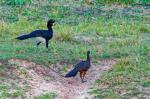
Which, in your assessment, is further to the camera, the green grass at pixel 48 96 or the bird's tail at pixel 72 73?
the bird's tail at pixel 72 73

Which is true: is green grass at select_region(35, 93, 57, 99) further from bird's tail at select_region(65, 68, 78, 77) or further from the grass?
bird's tail at select_region(65, 68, 78, 77)

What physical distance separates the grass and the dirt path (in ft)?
0.73

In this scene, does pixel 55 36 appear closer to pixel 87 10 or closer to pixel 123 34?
pixel 123 34

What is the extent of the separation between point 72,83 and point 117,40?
434cm

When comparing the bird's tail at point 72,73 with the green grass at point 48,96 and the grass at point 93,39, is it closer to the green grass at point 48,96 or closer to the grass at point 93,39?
the grass at point 93,39

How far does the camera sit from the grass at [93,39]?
12664 mm

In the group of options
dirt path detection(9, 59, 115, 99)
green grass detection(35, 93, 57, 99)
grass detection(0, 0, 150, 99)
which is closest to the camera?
green grass detection(35, 93, 57, 99)

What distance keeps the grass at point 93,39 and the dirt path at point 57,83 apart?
0.73 feet

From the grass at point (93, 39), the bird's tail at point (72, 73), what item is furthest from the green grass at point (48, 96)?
the bird's tail at point (72, 73)

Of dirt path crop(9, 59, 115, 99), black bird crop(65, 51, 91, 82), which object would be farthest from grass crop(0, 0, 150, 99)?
black bird crop(65, 51, 91, 82)

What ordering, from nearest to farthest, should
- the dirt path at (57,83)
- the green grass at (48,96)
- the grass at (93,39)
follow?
1. the green grass at (48,96)
2. the dirt path at (57,83)
3. the grass at (93,39)

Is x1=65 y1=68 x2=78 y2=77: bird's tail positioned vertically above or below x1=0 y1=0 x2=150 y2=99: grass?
above

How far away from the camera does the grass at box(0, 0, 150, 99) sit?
41.5 feet

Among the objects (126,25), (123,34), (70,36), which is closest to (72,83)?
(70,36)
